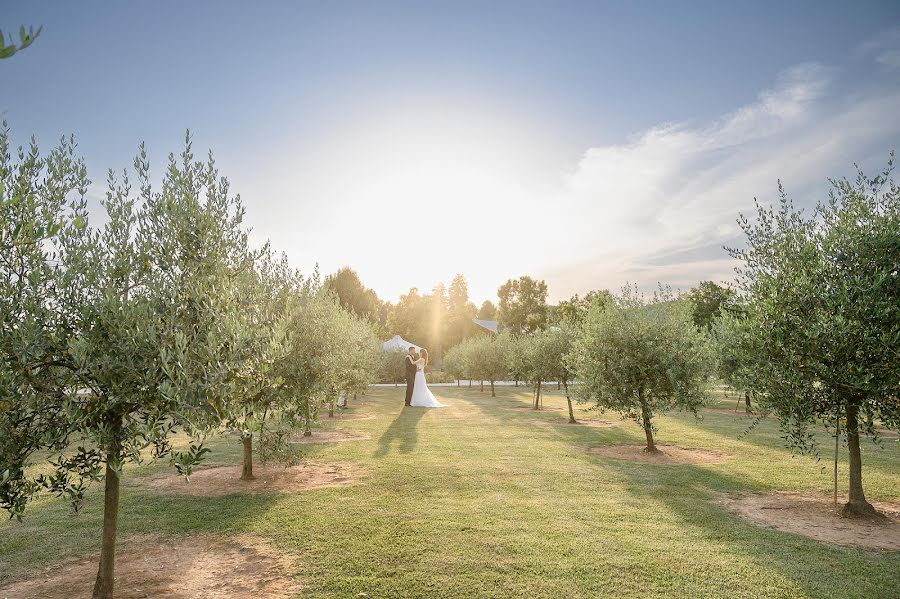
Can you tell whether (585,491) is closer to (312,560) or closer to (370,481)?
(370,481)

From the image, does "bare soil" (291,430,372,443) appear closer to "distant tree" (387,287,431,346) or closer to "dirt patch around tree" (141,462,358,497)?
"dirt patch around tree" (141,462,358,497)

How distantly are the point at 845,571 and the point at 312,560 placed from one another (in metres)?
10.0

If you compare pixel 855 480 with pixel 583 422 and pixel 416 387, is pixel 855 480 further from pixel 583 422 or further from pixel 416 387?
pixel 416 387

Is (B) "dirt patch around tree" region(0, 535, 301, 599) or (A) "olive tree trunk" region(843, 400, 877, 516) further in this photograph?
(A) "olive tree trunk" region(843, 400, 877, 516)

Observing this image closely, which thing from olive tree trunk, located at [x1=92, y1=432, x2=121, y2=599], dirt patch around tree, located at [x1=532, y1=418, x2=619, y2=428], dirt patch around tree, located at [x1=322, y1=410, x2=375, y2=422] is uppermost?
olive tree trunk, located at [x1=92, y1=432, x2=121, y2=599]

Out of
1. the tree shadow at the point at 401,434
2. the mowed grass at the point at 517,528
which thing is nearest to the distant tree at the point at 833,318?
the mowed grass at the point at 517,528

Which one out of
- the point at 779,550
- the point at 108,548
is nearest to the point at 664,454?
the point at 779,550

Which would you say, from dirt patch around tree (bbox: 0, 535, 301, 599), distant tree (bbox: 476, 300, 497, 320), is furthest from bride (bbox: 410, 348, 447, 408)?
distant tree (bbox: 476, 300, 497, 320)

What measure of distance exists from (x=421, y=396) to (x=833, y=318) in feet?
102

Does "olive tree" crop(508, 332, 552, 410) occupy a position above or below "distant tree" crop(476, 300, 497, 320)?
below

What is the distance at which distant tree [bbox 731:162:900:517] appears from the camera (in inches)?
409

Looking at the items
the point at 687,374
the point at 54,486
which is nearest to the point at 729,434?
the point at 687,374

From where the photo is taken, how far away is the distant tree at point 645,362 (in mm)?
18828

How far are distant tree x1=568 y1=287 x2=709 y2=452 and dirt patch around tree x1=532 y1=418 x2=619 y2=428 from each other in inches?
319
